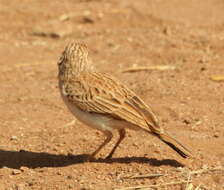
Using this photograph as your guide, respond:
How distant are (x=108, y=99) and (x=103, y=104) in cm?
8

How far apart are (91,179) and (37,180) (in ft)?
1.83

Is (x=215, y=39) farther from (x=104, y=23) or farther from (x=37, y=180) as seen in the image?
(x=37, y=180)

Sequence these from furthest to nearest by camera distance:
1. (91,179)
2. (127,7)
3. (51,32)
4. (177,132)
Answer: (127,7) < (51,32) < (177,132) < (91,179)

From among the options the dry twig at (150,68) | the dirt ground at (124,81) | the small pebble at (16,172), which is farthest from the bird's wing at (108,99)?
the dry twig at (150,68)

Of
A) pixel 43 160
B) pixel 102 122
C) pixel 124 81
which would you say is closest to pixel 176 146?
pixel 102 122

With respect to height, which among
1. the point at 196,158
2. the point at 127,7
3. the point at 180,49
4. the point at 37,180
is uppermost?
the point at 127,7

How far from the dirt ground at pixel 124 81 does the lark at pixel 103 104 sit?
0.40 metres

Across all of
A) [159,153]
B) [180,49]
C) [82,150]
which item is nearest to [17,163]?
[82,150]

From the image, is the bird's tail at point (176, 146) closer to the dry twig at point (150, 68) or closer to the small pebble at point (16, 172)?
the small pebble at point (16, 172)

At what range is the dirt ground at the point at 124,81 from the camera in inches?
271

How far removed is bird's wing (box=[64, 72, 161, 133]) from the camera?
6.89 m

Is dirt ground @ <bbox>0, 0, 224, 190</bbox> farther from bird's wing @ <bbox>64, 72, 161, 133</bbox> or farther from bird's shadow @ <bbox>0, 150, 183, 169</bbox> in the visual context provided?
bird's wing @ <bbox>64, 72, 161, 133</bbox>

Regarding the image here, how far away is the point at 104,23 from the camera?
1455 cm

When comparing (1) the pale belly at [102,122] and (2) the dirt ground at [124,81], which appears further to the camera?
(1) the pale belly at [102,122]
